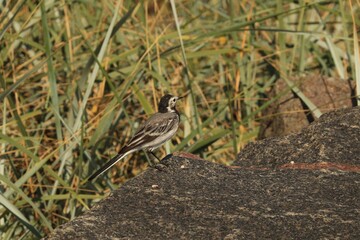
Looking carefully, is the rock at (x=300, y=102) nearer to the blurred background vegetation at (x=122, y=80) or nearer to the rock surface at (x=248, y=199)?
the blurred background vegetation at (x=122, y=80)

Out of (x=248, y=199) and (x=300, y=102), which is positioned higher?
(x=248, y=199)

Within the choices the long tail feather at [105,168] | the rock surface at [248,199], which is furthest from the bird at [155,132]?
the rock surface at [248,199]

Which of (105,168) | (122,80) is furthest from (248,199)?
(122,80)

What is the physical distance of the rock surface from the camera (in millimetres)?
4043

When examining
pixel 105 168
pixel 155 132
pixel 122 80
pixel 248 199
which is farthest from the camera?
pixel 122 80

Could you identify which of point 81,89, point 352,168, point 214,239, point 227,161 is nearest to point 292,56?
point 227,161

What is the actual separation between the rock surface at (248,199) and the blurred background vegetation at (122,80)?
135 cm

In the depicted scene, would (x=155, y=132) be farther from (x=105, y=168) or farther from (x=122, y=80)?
(x=122, y=80)

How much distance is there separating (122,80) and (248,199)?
3.58 meters

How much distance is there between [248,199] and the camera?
4441 millimetres

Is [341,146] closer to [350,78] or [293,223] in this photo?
[293,223]

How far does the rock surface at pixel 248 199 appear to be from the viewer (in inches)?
159

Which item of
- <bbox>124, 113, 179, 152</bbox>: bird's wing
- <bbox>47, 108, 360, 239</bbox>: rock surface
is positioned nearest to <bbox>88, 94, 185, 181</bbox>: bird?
<bbox>124, 113, 179, 152</bbox>: bird's wing

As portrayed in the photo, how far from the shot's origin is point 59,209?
6723 mm
